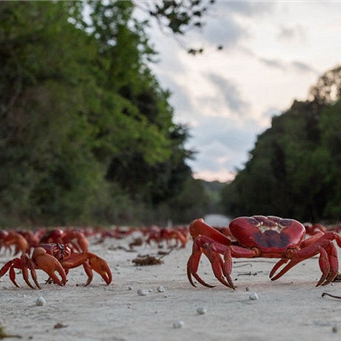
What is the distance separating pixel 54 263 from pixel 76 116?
32405mm

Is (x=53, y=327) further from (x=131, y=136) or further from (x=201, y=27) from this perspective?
(x=131, y=136)

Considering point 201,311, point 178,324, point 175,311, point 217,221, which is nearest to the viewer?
point 178,324

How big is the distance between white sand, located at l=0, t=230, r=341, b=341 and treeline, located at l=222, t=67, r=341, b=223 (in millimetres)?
48550

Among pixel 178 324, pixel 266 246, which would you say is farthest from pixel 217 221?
pixel 178 324

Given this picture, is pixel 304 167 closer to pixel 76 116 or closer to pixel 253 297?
pixel 76 116

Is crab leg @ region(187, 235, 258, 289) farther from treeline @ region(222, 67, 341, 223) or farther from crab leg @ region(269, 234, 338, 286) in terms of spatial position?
treeline @ region(222, 67, 341, 223)

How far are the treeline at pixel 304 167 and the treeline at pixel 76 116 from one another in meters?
11.8

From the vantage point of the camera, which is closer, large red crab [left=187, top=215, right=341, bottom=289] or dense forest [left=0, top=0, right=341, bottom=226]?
large red crab [left=187, top=215, right=341, bottom=289]

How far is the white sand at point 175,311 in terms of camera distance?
4.39 metres

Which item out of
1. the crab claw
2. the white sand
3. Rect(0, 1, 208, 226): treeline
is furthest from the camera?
Rect(0, 1, 208, 226): treeline

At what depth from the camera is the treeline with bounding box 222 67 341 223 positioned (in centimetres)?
5991

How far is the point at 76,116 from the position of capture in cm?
3891

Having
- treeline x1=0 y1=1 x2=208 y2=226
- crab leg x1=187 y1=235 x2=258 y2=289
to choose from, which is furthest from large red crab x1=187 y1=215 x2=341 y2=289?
treeline x1=0 y1=1 x2=208 y2=226

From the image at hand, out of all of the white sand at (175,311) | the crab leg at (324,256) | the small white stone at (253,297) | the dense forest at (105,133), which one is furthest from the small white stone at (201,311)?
the dense forest at (105,133)
